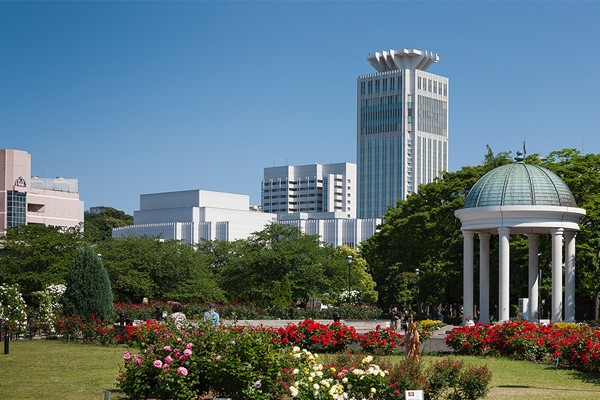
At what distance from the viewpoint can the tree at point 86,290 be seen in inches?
1131

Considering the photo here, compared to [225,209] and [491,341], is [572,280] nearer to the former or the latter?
[491,341]

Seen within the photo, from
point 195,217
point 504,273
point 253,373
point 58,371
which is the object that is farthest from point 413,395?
point 195,217

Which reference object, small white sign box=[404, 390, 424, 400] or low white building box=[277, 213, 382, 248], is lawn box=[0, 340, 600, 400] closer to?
small white sign box=[404, 390, 424, 400]

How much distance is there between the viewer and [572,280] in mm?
32500

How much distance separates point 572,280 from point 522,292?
11525mm

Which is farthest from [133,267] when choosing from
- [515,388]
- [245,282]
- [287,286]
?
[515,388]

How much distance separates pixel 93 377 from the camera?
16312 mm

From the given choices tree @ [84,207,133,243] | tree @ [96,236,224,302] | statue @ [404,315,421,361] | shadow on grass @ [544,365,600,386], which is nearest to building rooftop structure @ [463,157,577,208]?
shadow on grass @ [544,365,600,386]

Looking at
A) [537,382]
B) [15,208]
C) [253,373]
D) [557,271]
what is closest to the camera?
[253,373]

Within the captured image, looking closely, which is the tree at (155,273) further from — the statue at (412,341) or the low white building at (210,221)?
the low white building at (210,221)

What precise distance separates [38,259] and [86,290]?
1662cm

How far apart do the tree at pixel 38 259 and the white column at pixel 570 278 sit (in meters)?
28.5

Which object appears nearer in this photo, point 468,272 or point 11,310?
point 11,310

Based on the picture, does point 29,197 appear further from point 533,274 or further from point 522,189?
point 522,189
